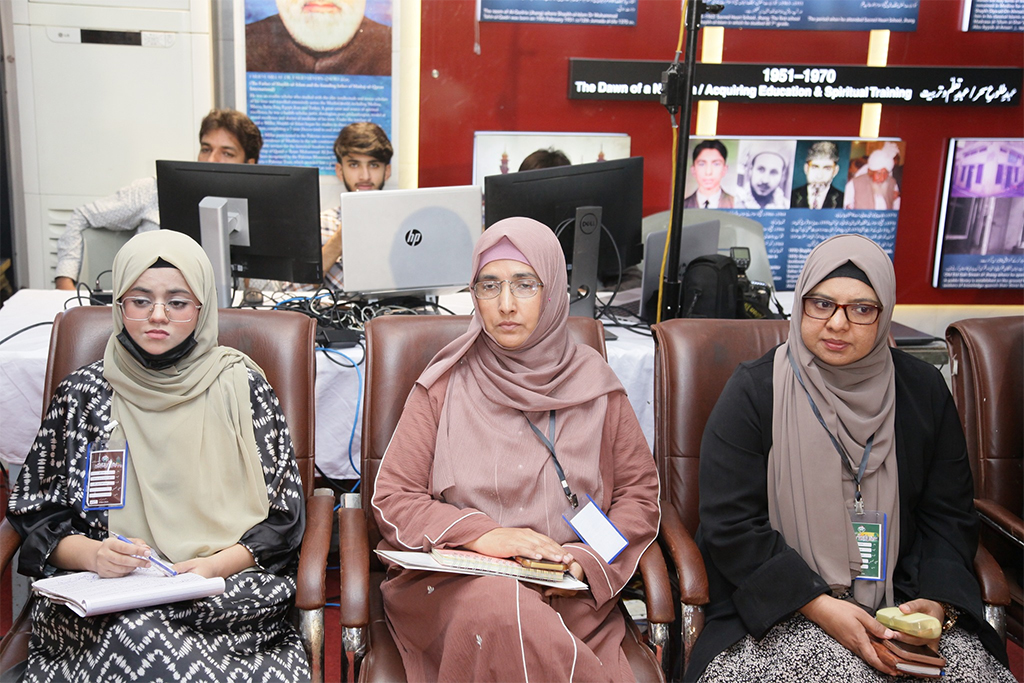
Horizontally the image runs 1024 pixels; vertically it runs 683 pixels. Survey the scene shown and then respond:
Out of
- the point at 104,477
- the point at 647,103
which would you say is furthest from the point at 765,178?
the point at 104,477

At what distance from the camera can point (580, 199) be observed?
8.45 feet

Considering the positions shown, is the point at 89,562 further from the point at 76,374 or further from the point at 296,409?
the point at 296,409

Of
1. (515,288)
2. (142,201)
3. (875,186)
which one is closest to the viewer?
(515,288)

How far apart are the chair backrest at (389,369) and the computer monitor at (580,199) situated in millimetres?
564

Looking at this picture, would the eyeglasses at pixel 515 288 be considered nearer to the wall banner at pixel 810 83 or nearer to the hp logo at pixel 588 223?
the hp logo at pixel 588 223

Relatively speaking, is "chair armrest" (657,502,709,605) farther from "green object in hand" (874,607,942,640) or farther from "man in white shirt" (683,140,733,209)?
"man in white shirt" (683,140,733,209)

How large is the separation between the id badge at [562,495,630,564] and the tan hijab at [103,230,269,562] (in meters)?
0.65

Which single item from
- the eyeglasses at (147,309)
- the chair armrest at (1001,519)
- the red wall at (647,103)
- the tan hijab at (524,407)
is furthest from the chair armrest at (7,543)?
the red wall at (647,103)

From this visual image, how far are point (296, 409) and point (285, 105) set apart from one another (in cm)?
275

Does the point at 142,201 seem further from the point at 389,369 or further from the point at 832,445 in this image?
the point at 832,445

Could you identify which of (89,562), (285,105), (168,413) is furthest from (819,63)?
(89,562)

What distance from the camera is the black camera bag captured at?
260cm

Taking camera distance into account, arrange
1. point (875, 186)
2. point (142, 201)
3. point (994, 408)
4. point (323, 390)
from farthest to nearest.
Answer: point (875, 186) → point (142, 201) → point (323, 390) → point (994, 408)

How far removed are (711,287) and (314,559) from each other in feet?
5.06
